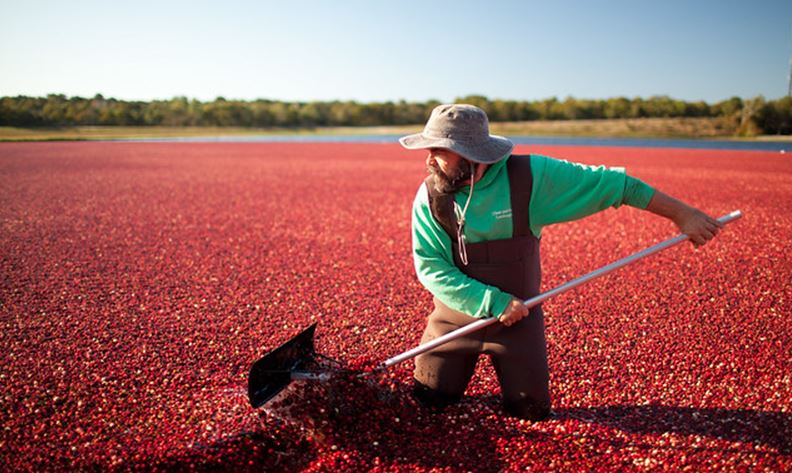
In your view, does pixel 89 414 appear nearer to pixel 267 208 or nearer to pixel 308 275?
pixel 308 275

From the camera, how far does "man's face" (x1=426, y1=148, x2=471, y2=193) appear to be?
342 cm

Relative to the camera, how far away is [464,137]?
331cm

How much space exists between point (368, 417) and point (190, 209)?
10.7m

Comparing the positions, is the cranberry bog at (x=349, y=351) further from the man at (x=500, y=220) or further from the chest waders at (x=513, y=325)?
the man at (x=500, y=220)

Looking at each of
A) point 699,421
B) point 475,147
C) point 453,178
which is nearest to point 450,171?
point 453,178

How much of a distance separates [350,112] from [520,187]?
111 m

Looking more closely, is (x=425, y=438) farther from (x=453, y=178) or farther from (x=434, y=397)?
(x=453, y=178)

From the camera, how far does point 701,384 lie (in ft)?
13.5

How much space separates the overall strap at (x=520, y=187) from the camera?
343 cm

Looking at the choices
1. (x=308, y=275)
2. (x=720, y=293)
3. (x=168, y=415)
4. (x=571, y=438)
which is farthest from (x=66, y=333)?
(x=720, y=293)

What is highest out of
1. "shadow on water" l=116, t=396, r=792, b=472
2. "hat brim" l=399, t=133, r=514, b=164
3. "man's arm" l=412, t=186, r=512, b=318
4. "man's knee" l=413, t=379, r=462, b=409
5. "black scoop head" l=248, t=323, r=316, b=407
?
"hat brim" l=399, t=133, r=514, b=164

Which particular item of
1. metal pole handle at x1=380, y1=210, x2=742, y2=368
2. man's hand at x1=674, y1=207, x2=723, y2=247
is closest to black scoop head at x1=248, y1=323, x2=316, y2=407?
metal pole handle at x1=380, y1=210, x2=742, y2=368

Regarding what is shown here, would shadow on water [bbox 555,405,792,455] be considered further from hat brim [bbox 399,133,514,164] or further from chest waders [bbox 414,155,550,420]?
hat brim [bbox 399,133,514,164]

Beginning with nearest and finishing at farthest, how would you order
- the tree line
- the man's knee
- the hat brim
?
1. the hat brim
2. the man's knee
3. the tree line
